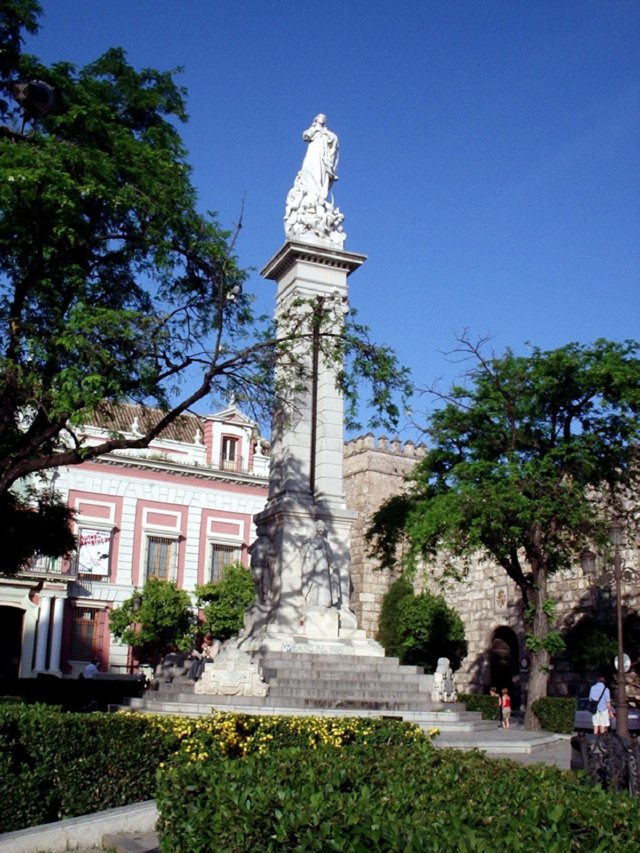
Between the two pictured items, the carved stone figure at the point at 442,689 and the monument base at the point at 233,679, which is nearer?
the monument base at the point at 233,679

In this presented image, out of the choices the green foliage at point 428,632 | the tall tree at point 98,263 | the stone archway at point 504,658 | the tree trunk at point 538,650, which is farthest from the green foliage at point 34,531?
the stone archway at point 504,658

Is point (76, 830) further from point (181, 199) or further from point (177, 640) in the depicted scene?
point (177, 640)

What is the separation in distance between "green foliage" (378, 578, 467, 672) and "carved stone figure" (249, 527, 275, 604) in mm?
16103

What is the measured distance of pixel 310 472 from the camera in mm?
18281

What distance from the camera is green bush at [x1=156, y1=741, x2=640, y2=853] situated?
144 inches

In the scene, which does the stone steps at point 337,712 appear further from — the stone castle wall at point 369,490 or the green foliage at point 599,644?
the stone castle wall at point 369,490

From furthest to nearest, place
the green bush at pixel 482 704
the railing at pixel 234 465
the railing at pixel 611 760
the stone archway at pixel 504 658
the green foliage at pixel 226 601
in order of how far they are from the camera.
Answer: the railing at pixel 234 465
the stone archway at pixel 504 658
the green foliage at pixel 226 601
the green bush at pixel 482 704
the railing at pixel 611 760

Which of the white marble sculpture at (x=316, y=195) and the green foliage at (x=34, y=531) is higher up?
the white marble sculpture at (x=316, y=195)

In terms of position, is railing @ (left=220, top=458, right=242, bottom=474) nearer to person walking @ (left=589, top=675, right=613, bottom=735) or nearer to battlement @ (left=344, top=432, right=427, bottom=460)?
battlement @ (left=344, top=432, right=427, bottom=460)

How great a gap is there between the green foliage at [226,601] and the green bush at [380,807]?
27.6m

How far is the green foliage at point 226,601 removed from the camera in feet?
108

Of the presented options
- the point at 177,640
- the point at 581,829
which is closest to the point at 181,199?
the point at 581,829

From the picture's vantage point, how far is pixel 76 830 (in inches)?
272

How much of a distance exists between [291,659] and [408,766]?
1046 centimetres
